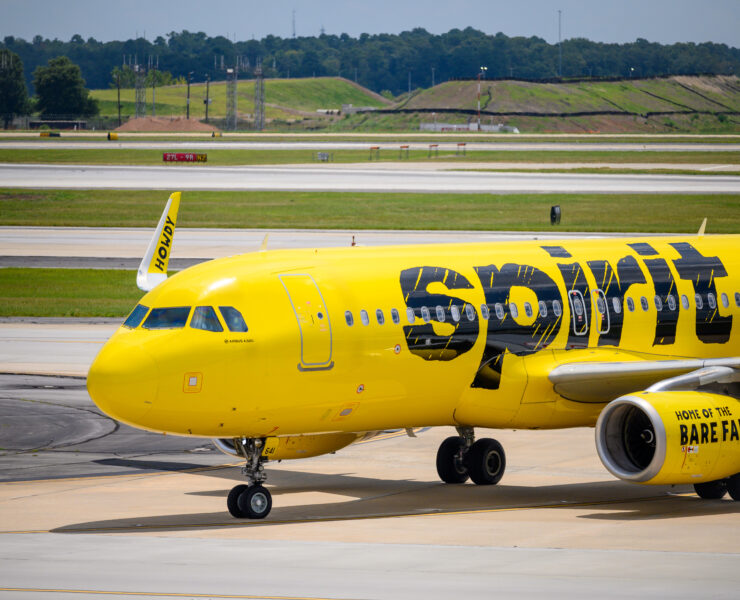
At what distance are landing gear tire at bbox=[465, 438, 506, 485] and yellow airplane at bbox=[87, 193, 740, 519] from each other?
33 mm

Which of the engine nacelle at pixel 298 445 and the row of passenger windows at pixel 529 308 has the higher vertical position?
the row of passenger windows at pixel 529 308

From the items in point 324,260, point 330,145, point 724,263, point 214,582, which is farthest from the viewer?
point 330,145

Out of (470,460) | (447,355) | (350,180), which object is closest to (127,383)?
(447,355)

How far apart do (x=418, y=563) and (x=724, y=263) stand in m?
12.5

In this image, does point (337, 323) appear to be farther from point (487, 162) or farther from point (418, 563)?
point (487, 162)

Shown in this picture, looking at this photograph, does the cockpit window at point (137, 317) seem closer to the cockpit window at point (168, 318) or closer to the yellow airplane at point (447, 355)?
the yellow airplane at point (447, 355)

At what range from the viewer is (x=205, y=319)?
20.7 metres

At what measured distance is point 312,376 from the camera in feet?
69.9

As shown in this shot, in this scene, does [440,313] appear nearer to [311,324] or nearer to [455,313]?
[455,313]

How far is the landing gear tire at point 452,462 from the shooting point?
25.2 meters

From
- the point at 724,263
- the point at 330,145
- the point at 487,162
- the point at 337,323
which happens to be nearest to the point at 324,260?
the point at 337,323

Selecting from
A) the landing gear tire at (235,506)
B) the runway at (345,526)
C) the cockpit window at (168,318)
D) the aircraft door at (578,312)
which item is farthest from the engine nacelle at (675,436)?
the cockpit window at (168,318)

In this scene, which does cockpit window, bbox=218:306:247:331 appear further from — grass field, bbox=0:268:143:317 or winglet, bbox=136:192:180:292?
grass field, bbox=0:268:143:317

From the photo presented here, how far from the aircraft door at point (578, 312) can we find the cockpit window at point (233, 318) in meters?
6.69
